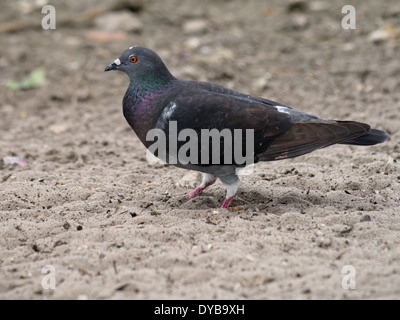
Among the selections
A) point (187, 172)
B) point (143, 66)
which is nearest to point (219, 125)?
point (143, 66)

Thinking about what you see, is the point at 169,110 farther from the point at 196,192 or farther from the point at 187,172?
the point at 187,172

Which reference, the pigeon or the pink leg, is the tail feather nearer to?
the pigeon

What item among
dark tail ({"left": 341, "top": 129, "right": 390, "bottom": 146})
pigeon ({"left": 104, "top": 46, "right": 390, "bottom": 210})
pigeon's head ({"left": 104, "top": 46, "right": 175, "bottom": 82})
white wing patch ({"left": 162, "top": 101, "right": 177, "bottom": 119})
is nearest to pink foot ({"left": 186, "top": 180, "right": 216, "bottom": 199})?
pigeon ({"left": 104, "top": 46, "right": 390, "bottom": 210})

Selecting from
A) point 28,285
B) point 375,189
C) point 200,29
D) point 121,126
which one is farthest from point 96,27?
point 28,285

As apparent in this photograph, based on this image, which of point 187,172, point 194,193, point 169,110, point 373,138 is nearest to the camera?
point 169,110

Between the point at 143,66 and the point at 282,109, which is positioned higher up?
the point at 143,66

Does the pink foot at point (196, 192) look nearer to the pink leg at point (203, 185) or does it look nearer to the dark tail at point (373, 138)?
the pink leg at point (203, 185)

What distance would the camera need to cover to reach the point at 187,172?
6.04m

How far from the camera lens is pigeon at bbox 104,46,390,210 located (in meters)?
4.79

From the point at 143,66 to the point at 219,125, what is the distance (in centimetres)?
88

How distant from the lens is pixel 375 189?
5207mm

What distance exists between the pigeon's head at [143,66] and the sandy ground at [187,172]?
1.07 meters
